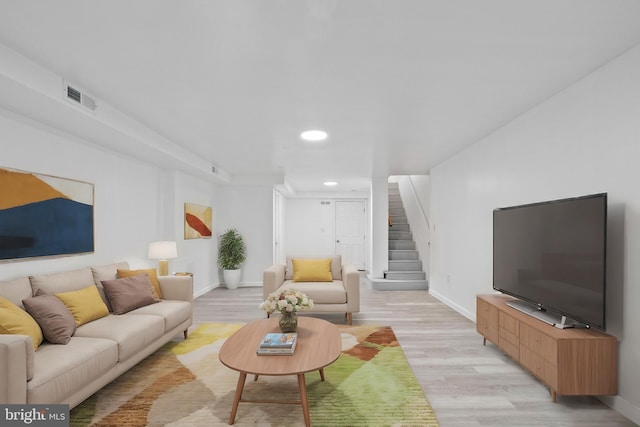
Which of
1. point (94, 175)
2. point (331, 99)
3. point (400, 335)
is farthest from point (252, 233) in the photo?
point (331, 99)

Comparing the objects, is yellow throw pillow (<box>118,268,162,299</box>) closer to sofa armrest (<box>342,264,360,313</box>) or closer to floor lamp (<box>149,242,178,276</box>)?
floor lamp (<box>149,242,178,276</box>)

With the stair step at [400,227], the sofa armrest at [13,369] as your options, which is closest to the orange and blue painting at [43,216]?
the sofa armrest at [13,369]

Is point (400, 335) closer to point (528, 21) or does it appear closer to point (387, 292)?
point (387, 292)

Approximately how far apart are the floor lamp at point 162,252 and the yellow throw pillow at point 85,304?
1.43m

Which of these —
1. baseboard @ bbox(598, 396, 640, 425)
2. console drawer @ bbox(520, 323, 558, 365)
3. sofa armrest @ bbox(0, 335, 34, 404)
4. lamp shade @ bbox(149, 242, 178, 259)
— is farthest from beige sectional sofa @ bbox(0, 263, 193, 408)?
baseboard @ bbox(598, 396, 640, 425)

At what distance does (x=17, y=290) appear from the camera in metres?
2.51

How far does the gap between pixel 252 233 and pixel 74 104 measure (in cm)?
485

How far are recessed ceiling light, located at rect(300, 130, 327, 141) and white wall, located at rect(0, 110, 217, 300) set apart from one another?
231 centimetres

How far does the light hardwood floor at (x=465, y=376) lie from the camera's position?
2.23 meters

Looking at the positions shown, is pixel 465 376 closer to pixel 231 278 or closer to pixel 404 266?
pixel 404 266

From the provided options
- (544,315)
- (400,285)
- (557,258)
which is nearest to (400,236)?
(400,285)

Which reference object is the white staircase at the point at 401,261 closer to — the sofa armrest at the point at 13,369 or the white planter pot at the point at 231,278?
the white planter pot at the point at 231,278

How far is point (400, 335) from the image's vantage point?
3887 millimetres

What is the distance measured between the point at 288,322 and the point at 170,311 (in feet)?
4.43
